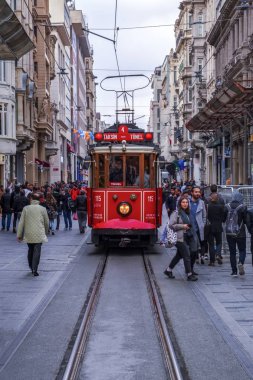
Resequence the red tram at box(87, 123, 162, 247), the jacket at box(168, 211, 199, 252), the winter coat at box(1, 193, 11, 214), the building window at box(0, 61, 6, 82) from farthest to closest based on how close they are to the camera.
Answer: the building window at box(0, 61, 6, 82), the winter coat at box(1, 193, 11, 214), the red tram at box(87, 123, 162, 247), the jacket at box(168, 211, 199, 252)

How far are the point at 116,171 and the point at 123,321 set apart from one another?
1007 cm

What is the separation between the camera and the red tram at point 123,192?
20.1 m

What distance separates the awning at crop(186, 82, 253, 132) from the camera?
79.0 ft

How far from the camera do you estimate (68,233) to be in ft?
92.1

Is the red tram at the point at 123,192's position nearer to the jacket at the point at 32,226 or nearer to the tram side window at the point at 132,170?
the tram side window at the point at 132,170

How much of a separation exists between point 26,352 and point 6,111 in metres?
34.0

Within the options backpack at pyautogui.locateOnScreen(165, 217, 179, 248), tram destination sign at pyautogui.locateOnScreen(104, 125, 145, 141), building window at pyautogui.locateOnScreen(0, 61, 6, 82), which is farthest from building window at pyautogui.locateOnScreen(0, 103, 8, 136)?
backpack at pyautogui.locateOnScreen(165, 217, 179, 248)

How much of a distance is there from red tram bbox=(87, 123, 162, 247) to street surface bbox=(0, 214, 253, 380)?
208cm

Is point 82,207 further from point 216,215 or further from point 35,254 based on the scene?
point 35,254

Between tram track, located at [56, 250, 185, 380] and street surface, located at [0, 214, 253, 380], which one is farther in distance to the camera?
street surface, located at [0, 214, 253, 380]

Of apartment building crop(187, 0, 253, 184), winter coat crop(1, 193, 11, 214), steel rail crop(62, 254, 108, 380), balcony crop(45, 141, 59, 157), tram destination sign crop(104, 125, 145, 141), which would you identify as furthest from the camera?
balcony crop(45, 141, 59, 157)

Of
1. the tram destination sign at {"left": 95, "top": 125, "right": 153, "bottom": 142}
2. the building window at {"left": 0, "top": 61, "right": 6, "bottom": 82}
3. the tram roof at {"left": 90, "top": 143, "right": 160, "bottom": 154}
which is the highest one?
the building window at {"left": 0, "top": 61, "right": 6, "bottom": 82}

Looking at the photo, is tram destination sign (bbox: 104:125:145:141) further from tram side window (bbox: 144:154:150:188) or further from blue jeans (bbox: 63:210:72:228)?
blue jeans (bbox: 63:210:72:228)

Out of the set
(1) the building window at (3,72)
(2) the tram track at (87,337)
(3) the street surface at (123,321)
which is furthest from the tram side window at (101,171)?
(1) the building window at (3,72)
